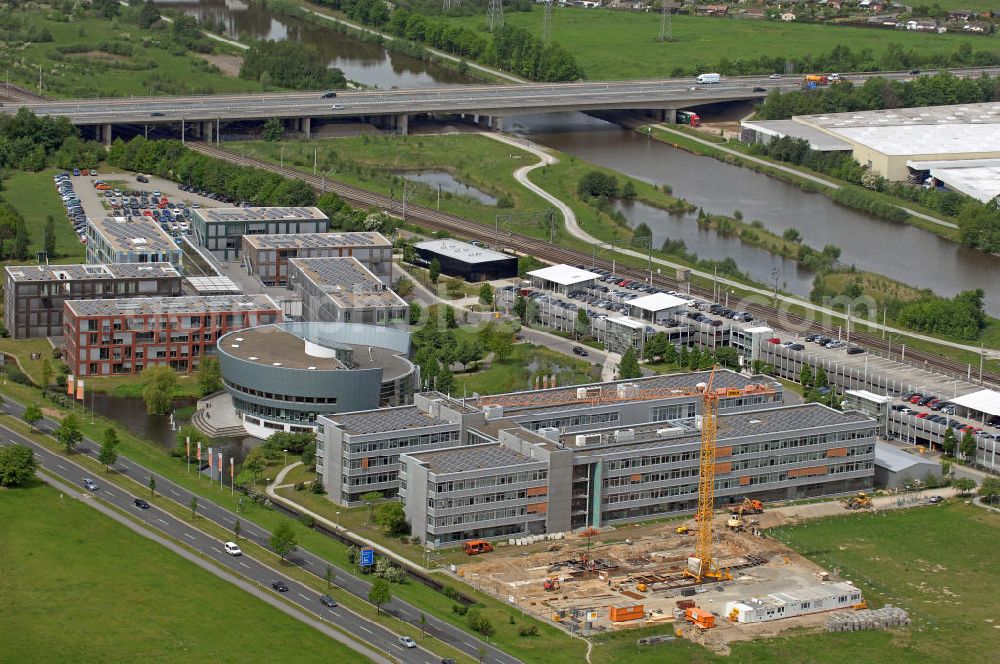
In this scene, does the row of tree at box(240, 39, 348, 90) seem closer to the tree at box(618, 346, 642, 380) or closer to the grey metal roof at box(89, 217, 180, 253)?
the grey metal roof at box(89, 217, 180, 253)

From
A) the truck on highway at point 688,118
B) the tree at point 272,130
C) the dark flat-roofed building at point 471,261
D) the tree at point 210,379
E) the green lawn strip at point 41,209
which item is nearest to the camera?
the tree at point 210,379

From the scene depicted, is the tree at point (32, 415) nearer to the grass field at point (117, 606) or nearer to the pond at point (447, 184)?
the grass field at point (117, 606)

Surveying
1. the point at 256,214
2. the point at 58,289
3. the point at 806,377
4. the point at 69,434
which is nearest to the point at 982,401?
the point at 806,377

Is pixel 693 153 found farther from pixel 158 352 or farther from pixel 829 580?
pixel 829 580

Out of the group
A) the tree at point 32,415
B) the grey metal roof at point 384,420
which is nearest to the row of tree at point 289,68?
the tree at point 32,415

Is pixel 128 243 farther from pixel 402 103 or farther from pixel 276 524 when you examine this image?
pixel 402 103

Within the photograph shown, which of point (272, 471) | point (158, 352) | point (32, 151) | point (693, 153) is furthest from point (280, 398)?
point (693, 153)
